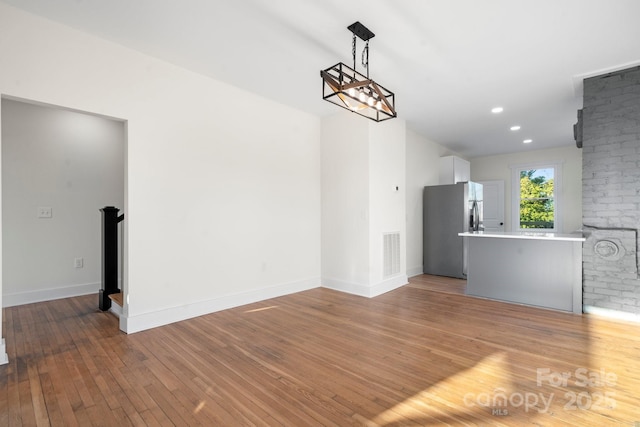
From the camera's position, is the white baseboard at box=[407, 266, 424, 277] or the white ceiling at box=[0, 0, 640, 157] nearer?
the white ceiling at box=[0, 0, 640, 157]

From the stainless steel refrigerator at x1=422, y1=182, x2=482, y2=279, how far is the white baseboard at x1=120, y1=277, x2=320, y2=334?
112 inches

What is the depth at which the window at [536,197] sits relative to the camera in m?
7.20

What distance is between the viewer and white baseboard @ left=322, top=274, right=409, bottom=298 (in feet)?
14.4

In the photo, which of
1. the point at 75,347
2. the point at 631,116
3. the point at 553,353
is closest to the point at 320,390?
the point at 553,353

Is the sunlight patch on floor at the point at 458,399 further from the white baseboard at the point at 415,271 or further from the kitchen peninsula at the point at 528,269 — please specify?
the white baseboard at the point at 415,271

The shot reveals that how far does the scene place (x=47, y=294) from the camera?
13.3ft

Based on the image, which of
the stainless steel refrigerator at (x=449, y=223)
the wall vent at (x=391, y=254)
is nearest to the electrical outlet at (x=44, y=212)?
the wall vent at (x=391, y=254)

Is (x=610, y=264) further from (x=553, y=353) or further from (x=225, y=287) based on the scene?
(x=225, y=287)

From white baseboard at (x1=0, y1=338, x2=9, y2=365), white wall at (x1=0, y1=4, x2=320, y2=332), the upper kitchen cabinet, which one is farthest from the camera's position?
the upper kitchen cabinet

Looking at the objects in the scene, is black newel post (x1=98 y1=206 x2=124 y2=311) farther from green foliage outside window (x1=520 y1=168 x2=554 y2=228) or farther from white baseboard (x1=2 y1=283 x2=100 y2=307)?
green foliage outside window (x1=520 y1=168 x2=554 y2=228)

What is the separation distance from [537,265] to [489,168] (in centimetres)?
501

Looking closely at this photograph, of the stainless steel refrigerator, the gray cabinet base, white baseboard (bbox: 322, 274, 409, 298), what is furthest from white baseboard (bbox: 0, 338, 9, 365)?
the stainless steel refrigerator

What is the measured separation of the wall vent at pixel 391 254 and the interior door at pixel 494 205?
437cm

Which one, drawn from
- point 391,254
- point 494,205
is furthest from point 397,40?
point 494,205
